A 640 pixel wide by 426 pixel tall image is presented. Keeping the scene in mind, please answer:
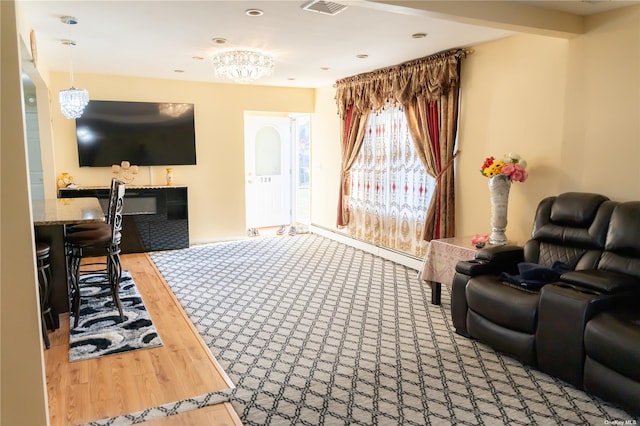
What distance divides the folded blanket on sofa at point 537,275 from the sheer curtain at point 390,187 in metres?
2.14

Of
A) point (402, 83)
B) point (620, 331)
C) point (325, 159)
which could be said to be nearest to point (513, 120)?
point (402, 83)

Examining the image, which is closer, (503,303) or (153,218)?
(503,303)

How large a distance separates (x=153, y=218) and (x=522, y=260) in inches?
204

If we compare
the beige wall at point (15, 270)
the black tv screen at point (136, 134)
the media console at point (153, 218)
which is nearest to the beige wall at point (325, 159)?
the black tv screen at point (136, 134)

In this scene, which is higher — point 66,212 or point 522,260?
point 66,212

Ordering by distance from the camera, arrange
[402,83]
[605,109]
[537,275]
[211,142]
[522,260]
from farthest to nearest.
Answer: [211,142] → [402,83] → [522,260] → [605,109] → [537,275]

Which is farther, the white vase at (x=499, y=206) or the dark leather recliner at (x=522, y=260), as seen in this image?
the white vase at (x=499, y=206)

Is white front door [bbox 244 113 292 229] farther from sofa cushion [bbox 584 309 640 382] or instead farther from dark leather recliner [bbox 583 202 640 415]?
sofa cushion [bbox 584 309 640 382]

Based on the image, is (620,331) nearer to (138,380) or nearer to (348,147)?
(138,380)

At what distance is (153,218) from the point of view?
6629 mm

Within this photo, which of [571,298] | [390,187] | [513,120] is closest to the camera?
[571,298]

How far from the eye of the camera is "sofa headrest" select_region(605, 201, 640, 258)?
9.91ft

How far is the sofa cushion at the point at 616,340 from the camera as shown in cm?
236

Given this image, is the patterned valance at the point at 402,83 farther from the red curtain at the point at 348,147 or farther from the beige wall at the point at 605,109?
the beige wall at the point at 605,109
